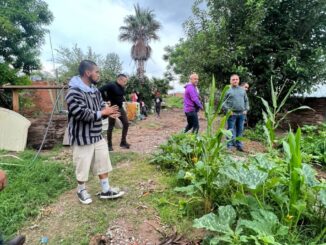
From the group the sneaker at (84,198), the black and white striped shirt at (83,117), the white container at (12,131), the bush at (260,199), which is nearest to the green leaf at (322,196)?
the bush at (260,199)

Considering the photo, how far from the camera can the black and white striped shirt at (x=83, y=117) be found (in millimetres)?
2576

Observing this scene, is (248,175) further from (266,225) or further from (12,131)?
(12,131)

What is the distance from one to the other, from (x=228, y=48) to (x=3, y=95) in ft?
22.2

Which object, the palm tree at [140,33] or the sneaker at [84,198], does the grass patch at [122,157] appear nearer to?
the sneaker at [84,198]

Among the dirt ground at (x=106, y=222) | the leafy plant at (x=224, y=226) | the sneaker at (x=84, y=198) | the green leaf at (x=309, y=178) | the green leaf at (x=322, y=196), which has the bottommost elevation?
the dirt ground at (x=106, y=222)

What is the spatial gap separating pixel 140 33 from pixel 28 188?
72.7ft

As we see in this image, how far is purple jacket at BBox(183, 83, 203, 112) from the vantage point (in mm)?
4727

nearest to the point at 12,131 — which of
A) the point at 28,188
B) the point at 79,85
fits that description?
the point at 28,188

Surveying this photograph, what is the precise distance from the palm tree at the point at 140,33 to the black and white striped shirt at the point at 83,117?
824 inches

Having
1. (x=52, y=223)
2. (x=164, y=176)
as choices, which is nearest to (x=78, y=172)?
(x=52, y=223)

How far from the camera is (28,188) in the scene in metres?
3.24

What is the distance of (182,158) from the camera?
3.54 metres

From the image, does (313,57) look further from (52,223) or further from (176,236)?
(52,223)

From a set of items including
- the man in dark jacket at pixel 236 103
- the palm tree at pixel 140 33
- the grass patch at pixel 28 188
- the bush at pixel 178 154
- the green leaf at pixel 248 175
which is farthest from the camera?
the palm tree at pixel 140 33
